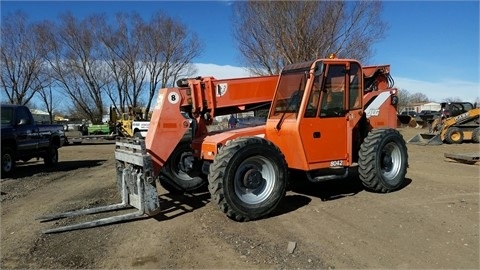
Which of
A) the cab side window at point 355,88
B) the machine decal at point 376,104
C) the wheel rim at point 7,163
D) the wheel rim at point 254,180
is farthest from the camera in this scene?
the wheel rim at point 7,163

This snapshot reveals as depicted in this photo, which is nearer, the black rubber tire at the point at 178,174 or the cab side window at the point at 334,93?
the cab side window at the point at 334,93

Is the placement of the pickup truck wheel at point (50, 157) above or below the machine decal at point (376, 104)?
below

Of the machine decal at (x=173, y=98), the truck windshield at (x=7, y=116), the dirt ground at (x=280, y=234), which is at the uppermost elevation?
the machine decal at (x=173, y=98)

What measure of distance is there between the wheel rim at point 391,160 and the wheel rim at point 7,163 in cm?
977

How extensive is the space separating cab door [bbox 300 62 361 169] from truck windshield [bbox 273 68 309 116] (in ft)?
0.71

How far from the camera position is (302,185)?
9367mm

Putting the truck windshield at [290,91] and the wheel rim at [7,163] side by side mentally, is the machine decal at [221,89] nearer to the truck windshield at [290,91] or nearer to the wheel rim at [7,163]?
the truck windshield at [290,91]

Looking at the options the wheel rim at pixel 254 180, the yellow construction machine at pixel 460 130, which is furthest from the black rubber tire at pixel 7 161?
the yellow construction machine at pixel 460 130

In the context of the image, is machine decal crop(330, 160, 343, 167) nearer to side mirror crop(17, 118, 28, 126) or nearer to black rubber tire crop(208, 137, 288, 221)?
black rubber tire crop(208, 137, 288, 221)

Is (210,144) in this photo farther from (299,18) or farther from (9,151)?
(299,18)

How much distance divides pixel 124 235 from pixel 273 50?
2271 cm

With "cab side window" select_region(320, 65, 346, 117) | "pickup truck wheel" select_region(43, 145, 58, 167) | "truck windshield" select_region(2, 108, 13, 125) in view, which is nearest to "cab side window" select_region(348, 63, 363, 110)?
"cab side window" select_region(320, 65, 346, 117)

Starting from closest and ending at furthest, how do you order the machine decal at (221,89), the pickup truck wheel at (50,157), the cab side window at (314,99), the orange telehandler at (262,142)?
the orange telehandler at (262,142) → the cab side window at (314,99) → the machine decal at (221,89) → the pickup truck wheel at (50,157)

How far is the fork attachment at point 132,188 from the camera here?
6.66m
